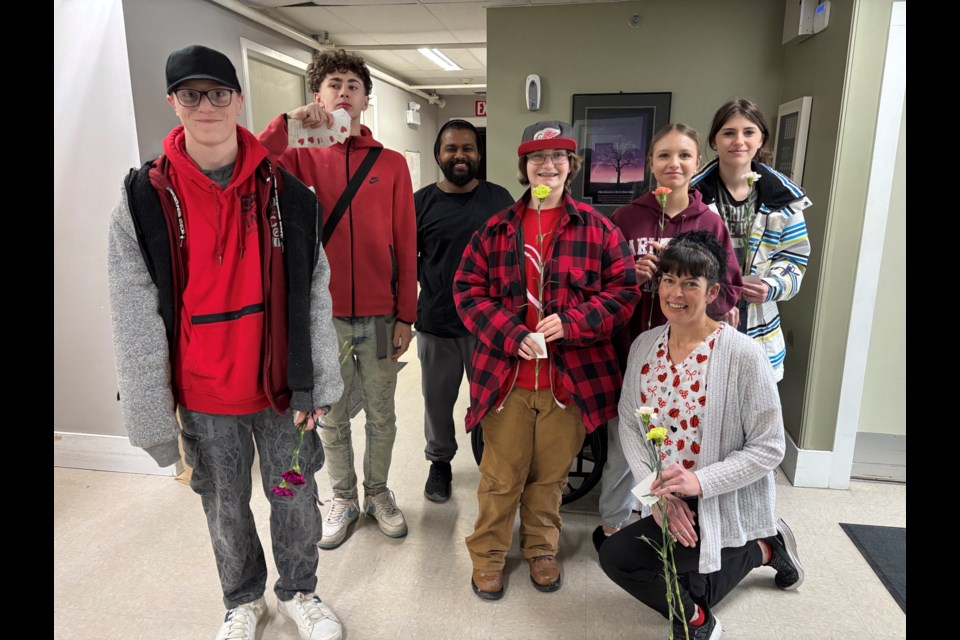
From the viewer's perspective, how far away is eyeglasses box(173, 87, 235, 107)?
52.9 inches

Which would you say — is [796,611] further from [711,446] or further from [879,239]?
[879,239]

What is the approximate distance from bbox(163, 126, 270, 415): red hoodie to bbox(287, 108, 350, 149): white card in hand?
1.02 feet

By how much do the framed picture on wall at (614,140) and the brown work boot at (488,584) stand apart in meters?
2.50

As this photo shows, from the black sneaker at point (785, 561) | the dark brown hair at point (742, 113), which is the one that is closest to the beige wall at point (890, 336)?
the dark brown hair at point (742, 113)

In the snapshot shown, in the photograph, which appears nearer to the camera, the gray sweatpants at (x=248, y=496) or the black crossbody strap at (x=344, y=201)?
the gray sweatpants at (x=248, y=496)

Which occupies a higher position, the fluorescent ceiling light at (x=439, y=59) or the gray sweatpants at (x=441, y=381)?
the fluorescent ceiling light at (x=439, y=59)

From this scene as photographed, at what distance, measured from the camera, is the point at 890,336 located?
8.72ft

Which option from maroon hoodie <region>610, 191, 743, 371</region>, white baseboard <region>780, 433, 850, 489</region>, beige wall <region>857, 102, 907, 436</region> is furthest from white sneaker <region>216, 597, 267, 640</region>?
beige wall <region>857, 102, 907, 436</region>

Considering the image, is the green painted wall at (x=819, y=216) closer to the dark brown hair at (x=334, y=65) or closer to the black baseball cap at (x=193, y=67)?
the dark brown hair at (x=334, y=65)

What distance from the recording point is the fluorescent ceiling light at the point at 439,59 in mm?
5847

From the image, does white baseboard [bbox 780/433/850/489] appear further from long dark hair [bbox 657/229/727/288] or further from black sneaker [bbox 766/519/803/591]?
long dark hair [bbox 657/229/727/288]

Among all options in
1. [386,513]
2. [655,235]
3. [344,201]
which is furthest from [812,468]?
[344,201]

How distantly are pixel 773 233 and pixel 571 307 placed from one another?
825mm
